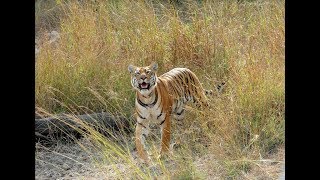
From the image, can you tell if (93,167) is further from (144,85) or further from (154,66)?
(154,66)

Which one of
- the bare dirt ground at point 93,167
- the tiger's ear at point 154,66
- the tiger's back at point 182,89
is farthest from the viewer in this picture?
the tiger's back at point 182,89

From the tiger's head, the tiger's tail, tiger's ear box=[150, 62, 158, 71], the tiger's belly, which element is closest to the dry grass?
the tiger's tail

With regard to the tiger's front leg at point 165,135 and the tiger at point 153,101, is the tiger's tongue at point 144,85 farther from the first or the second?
the tiger's front leg at point 165,135

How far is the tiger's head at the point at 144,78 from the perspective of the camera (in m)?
5.01

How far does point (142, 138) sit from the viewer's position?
5.13 metres

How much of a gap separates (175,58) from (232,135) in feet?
6.01

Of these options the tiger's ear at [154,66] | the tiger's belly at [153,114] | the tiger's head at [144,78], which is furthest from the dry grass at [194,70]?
the tiger's ear at [154,66]

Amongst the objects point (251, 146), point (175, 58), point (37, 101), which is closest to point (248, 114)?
point (251, 146)

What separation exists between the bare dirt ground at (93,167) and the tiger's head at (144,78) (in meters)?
0.58

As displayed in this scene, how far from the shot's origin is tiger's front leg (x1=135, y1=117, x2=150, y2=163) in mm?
5035

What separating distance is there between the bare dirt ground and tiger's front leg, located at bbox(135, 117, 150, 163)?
0.54 ft

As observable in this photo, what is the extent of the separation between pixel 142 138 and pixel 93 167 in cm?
43

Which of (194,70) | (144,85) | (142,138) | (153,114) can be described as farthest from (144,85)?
(194,70)
